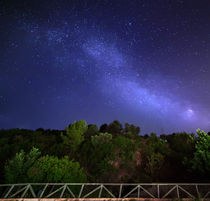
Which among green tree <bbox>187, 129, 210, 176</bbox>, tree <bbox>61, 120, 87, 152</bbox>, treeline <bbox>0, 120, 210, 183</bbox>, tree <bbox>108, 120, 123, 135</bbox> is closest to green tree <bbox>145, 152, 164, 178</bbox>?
treeline <bbox>0, 120, 210, 183</bbox>

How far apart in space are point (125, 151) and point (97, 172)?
6.29 m

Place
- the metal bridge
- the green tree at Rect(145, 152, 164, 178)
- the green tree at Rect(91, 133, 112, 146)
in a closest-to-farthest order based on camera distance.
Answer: the metal bridge
the green tree at Rect(145, 152, 164, 178)
the green tree at Rect(91, 133, 112, 146)

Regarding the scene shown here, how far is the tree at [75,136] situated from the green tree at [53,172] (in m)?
8.17

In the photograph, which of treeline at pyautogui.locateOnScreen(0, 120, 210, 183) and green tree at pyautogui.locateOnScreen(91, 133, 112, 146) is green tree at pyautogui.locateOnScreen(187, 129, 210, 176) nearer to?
treeline at pyautogui.locateOnScreen(0, 120, 210, 183)

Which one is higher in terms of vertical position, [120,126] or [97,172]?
[120,126]

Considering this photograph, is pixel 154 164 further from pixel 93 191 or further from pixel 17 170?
pixel 17 170

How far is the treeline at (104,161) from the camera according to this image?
14.2 metres

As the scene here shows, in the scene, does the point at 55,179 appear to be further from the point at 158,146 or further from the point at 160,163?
the point at 158,146

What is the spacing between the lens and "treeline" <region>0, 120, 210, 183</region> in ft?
46.6

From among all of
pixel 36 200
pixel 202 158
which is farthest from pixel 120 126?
pixel 36 200

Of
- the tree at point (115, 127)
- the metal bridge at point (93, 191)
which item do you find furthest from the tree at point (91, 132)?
the metal bridge at point (93, 191)

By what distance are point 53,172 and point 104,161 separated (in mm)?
8406

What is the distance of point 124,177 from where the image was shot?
19.6 meters

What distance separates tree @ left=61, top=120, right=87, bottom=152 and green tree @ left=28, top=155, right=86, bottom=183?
8.17 metres
